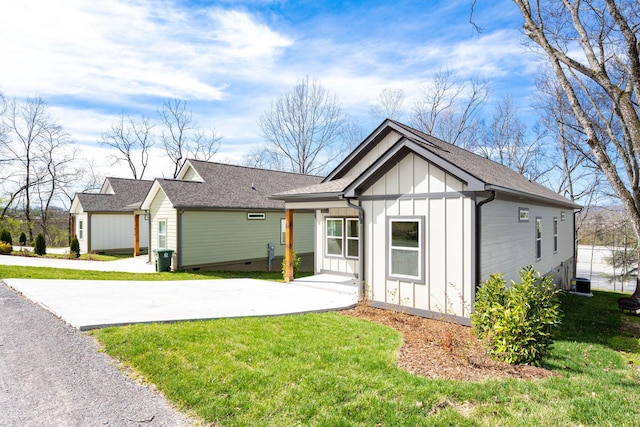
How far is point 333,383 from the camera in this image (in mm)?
4359

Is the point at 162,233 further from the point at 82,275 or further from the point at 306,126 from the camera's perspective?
the point at 306,126

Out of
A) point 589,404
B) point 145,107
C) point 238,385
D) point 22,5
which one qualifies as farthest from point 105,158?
point 589,404

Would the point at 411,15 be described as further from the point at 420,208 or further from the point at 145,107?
the point at 145,107

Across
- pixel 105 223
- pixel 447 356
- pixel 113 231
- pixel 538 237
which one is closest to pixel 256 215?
pixel 113 231

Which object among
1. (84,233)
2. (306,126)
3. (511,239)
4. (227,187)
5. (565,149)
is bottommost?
(84,233)

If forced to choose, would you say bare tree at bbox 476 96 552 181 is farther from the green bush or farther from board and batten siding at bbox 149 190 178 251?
the green bush

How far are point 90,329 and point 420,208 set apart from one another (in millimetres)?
7291

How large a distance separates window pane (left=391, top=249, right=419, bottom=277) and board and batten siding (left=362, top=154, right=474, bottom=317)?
0.18 metres

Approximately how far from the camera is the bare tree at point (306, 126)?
3148cm

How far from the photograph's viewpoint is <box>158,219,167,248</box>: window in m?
16.1

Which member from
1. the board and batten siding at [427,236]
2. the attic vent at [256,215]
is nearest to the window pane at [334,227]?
the board and batten siding at [427,236]

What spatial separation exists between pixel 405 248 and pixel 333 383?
192 inches

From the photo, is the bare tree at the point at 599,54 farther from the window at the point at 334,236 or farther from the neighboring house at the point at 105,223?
the neighboring house at the point at 105,223

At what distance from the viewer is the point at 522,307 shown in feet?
18.1
